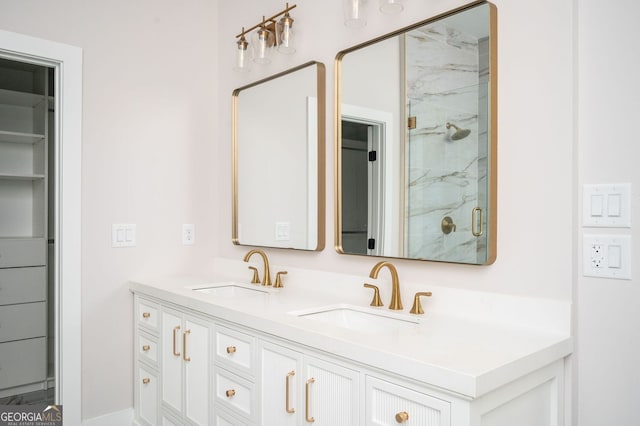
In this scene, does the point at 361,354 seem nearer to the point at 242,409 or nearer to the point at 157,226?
the point at 242,409

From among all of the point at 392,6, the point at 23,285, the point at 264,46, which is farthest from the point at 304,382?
the point at 23,285

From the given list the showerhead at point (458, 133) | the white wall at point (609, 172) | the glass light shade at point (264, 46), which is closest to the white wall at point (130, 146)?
the glass light shade at point (264, 46)

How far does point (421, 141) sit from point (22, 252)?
2.70m

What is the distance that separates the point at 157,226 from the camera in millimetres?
2568

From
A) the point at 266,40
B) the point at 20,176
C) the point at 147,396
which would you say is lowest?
the point at 147,396

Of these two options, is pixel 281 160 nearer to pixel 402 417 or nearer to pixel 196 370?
pixel 196 370

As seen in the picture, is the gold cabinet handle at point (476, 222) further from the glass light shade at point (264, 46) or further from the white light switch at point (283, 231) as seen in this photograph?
the glass light shade at point (264, 46)

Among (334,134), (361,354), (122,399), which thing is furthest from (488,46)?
(122,399)

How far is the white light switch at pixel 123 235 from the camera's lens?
2.41m

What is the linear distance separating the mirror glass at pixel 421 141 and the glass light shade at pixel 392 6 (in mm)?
96

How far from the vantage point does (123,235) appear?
96.0 inches

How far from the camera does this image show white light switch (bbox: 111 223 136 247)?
2412 millimetres

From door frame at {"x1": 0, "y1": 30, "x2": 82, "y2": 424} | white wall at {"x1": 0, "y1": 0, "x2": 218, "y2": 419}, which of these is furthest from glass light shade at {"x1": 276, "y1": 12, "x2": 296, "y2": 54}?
door frame at {"x1": 0, "y1": 30, "x2": 82, "y2": 424}

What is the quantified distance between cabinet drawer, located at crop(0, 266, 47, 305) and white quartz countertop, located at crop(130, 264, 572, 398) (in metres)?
1.82
